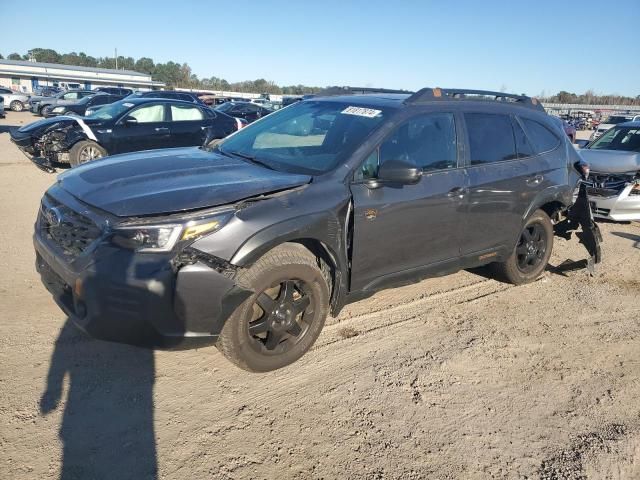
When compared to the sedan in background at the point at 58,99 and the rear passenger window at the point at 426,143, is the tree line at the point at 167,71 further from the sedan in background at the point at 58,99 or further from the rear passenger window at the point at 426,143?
the rear passenger window at the point at 426,143

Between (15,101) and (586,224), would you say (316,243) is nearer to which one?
(586,224)

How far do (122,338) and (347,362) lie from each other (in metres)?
1.56

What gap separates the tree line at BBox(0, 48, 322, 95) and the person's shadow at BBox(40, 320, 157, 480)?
89.1 meters

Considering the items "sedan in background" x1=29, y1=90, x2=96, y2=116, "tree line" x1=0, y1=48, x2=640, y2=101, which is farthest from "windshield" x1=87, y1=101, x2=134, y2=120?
"tree line" x1=0, y1=48, x2=640, y2=101

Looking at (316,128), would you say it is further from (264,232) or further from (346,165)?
(264,232)

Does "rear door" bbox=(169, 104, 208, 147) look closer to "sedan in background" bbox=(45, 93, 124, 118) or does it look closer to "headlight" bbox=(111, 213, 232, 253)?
"headlight" bbox=(111, 213, 232, 253)

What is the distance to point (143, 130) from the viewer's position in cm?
1012

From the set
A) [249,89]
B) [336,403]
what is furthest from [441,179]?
[249,89]

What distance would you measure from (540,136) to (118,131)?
8.04m

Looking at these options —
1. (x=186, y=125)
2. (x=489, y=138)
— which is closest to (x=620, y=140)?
(x=489, y=138)

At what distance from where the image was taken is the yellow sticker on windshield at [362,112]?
3861mm

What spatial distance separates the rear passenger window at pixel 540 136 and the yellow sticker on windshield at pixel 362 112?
74.5 inches

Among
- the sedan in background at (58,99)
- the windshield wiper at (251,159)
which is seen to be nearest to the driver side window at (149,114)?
the windshield wiper at (251,159)

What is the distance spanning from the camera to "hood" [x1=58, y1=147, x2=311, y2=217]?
2.84 meters
